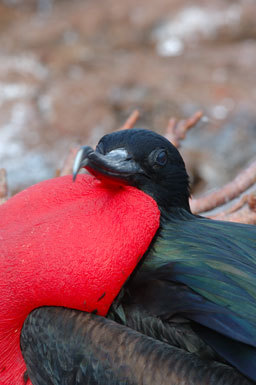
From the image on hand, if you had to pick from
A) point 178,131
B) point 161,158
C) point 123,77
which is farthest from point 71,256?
point 123,77

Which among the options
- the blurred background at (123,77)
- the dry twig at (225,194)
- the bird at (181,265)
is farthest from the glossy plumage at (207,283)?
the blurred background at (123,77)

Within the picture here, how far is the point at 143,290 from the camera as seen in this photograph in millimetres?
1042

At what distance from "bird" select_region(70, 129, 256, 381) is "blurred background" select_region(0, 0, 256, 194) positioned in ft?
4.84

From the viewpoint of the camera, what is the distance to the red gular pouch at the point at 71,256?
1008 mm

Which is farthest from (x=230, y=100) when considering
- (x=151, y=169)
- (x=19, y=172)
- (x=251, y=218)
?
(x=151, y=169)

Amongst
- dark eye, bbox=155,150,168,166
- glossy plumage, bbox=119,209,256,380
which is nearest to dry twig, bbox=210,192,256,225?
glossy plumage, bbox=119,209,256,380

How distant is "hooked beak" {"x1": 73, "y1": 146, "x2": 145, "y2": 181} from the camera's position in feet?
3.16

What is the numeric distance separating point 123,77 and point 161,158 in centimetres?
282

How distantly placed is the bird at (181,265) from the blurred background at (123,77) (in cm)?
147

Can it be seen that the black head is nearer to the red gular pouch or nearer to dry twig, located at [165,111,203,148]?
the red gular pouch

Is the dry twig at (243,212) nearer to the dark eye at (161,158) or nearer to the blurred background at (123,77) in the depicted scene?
the dark eye at (161,158)

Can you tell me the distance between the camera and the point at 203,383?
88 centimetres

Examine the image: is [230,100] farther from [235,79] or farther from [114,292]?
[114,292]

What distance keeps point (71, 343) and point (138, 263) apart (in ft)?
0.66
